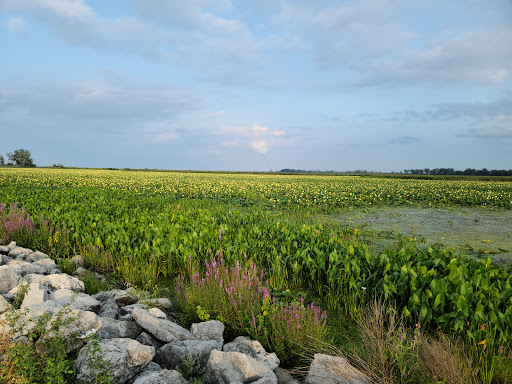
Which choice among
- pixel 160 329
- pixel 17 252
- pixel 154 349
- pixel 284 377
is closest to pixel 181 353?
pixel 154 349

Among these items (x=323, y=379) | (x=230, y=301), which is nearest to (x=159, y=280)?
(x=230, y=301)

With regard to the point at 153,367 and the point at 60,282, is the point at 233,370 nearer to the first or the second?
the point at 153,367

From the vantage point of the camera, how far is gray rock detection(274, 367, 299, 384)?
304 centimetres

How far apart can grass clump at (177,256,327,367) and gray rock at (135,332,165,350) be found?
67 centimetres

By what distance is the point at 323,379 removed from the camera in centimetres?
278

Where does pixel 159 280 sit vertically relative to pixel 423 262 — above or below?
below

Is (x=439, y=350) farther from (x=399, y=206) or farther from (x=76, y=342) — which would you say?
(x=399, y=206)

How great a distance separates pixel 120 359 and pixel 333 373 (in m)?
1.90

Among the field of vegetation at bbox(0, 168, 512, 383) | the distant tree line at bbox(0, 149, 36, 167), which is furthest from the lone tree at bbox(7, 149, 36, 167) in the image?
the field of vegetation at bbox(0, 168, 512, 383)

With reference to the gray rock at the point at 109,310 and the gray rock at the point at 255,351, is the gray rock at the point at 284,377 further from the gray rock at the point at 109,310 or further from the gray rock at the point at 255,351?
the gray rock at the point at 109,310

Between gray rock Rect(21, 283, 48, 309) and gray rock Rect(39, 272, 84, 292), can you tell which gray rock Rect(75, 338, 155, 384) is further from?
gray rock Rect(39, 272, 84, 292)

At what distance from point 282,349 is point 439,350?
1.58 m

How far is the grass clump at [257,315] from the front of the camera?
3.49m

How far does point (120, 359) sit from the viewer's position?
8.85 ft
